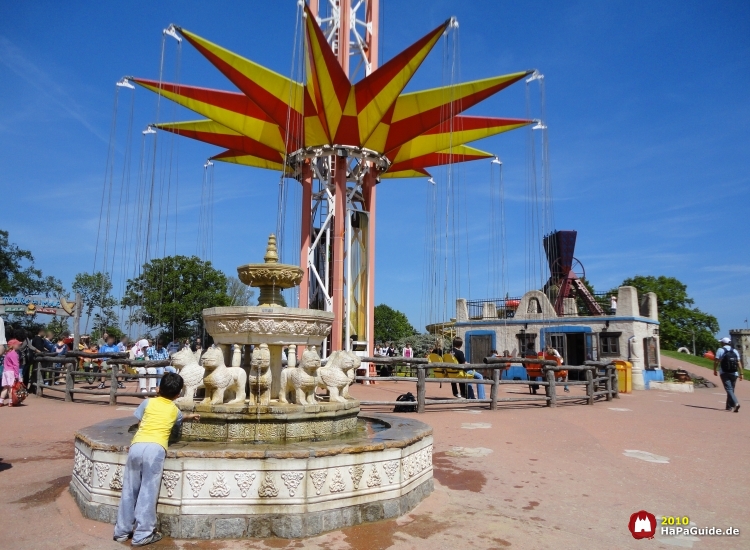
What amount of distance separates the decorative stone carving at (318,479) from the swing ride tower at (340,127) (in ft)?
36.9

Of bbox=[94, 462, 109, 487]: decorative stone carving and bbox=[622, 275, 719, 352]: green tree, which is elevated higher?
bbox=[622, 275, 719, 352]: green tree

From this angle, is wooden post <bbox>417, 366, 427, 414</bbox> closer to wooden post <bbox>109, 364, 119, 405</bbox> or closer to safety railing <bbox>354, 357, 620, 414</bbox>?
safety railing <bbox>354, 357, 620, 414</bbox>

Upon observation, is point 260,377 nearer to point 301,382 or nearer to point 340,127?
point 301,382

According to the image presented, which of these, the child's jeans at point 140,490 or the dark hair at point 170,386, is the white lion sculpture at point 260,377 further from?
the child's jeans at point 140,490

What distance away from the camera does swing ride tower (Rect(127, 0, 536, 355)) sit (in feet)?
52.5

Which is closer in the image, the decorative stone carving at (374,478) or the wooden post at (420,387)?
the decorative stone carving at (374,478)

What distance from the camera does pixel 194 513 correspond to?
4109 mm

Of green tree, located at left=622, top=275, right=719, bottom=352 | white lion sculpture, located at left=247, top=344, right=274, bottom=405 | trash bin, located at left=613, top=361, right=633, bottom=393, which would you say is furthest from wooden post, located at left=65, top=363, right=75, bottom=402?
green tree, located at left=622, top=275, right=719, bottom=352

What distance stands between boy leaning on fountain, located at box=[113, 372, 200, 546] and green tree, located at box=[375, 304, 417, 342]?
70.2 metres

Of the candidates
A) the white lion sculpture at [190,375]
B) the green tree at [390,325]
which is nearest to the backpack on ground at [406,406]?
the white lion sculpture at [190,375]

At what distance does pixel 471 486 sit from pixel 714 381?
24.6m

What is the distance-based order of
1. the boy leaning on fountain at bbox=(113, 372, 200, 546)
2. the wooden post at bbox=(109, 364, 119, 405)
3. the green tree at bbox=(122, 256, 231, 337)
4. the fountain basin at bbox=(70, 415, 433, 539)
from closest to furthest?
the boy leaning on fountain at bbox=(113, 372, 200, 546) → the fountain basin at bbox=(70, 415, 433, 539) → the wooden post at bbox=(109, 364, 119, 405) → the green tree at bbox=(122, 256, 231, 337)

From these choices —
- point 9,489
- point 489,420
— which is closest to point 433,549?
point 9,489

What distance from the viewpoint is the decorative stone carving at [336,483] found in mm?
4348
